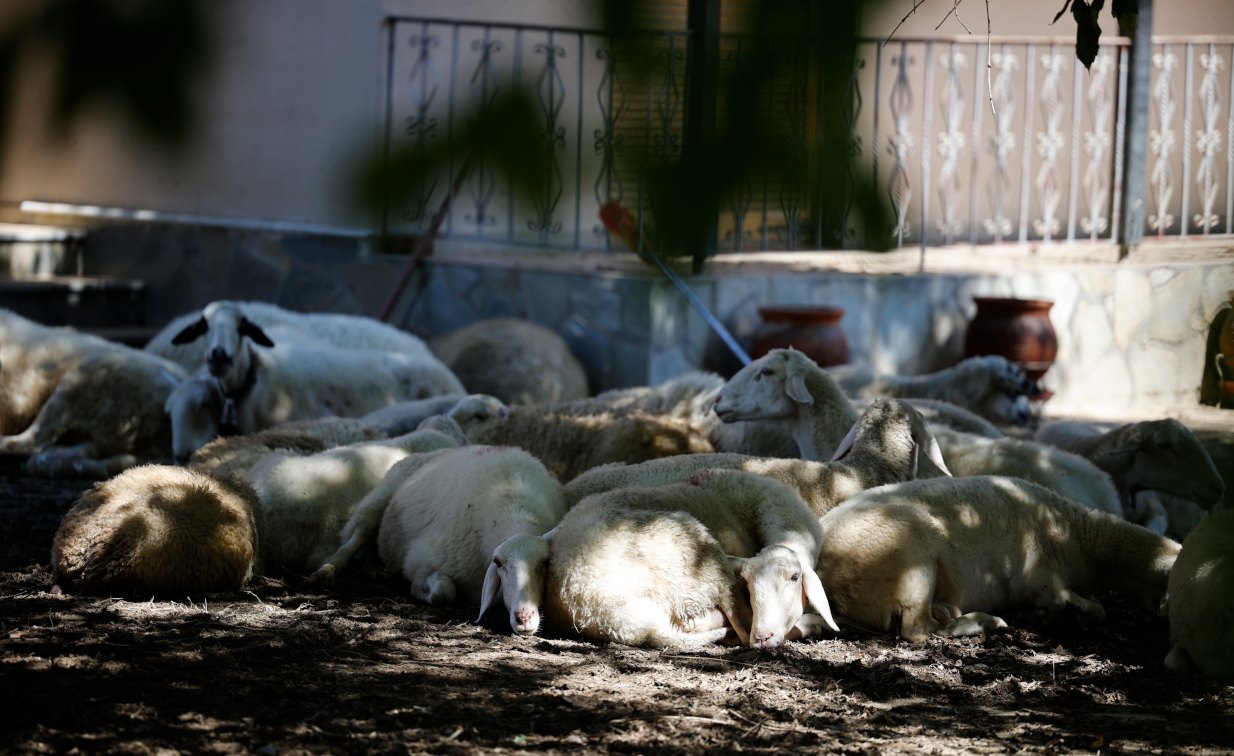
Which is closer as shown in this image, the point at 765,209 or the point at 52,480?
the point at 765,209

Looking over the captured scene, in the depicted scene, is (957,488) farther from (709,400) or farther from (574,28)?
(574,28)

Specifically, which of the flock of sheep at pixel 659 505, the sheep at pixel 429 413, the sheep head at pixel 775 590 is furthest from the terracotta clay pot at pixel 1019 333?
the sheep head at pixel 775 590

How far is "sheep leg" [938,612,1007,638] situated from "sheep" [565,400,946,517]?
0.75 meters

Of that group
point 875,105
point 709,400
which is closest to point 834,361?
point 709,400

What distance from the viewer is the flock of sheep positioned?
3.36 metres

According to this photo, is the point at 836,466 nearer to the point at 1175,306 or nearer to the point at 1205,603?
the point at 1205,603

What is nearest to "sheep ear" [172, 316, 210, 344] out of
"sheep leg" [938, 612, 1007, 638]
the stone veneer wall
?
the stone veneer wall

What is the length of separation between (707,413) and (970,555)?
245 centimetres

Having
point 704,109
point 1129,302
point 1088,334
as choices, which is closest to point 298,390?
point 704,109

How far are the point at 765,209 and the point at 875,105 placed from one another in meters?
0.19

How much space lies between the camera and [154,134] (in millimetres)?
856

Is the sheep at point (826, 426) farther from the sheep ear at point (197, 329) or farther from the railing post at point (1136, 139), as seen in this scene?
the railing post at point (1136, 139)

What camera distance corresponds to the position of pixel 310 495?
4.40 m

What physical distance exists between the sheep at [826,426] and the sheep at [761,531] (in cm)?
136
